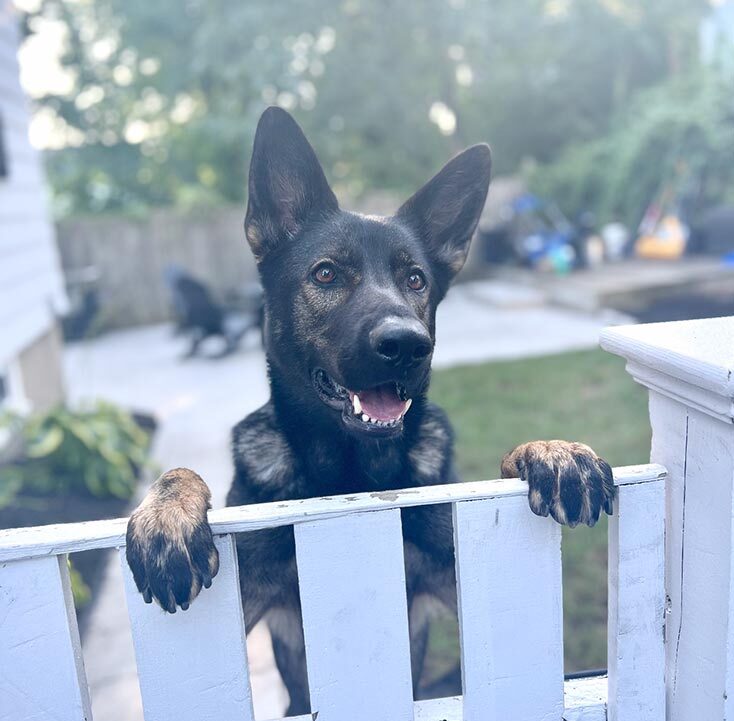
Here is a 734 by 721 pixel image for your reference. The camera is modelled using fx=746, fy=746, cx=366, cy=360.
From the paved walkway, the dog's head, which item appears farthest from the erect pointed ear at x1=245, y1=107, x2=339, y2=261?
the paved walkway

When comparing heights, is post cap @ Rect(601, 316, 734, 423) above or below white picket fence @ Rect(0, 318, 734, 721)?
above

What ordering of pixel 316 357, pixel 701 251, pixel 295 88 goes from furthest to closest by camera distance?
pixel 295 88 < pixel 701 251 < pixel 316 357

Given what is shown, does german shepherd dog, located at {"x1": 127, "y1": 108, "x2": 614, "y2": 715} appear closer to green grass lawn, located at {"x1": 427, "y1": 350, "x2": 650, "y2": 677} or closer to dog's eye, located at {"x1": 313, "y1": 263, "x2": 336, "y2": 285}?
dog's eye, located at {"x1": 313, "y1": 263, "x2": 336, "y2": 285}

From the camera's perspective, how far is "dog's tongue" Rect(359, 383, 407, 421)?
1.92 m

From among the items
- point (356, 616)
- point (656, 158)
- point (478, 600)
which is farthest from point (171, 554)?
point (656, 158)

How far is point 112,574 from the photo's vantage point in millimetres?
3963

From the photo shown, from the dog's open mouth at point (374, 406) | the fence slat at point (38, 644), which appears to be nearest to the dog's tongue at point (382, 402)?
the dog's open mouth at point (374, 406)

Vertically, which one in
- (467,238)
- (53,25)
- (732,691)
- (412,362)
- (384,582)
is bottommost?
(732,691)

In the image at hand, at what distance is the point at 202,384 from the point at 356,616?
732 centimetres

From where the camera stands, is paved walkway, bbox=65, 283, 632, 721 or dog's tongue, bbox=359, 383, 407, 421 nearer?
dog's tongue, bbox=359, 383, 407, 421

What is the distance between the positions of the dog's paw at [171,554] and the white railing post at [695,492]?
3.02 feet

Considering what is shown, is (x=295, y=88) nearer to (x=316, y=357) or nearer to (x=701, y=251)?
(x=701, y=251)

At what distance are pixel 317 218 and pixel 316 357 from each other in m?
0.49

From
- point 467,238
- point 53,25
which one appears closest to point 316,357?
point 467,238
